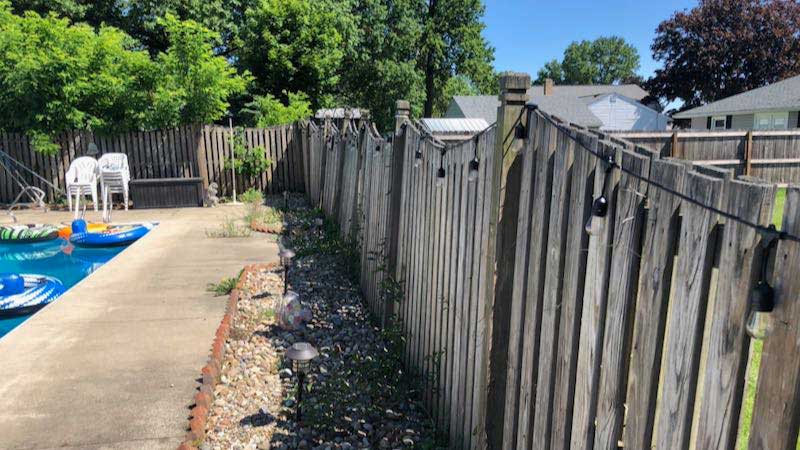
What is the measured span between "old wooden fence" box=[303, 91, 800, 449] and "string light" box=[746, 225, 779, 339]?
0.01 meters

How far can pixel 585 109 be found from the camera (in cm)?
3070

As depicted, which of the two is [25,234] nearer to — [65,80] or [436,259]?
[65,80]

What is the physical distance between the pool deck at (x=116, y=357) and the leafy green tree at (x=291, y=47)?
13.2m

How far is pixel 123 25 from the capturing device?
72.0ft

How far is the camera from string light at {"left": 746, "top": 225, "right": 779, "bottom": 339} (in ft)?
3.30

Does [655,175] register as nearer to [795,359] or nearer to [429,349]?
[795,359]

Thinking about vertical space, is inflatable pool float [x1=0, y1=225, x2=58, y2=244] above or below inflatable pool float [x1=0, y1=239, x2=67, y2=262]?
above

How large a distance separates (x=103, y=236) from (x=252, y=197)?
156 inches

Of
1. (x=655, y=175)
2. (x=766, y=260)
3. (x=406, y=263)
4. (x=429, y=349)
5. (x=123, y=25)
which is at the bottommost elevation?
(x=429, y=349)

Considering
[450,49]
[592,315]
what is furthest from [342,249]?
[450,49]

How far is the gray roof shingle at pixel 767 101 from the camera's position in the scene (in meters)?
22.8

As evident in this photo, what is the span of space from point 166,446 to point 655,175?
3.11 m

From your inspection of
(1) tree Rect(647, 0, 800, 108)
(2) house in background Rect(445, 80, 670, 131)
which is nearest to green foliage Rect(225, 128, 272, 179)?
(2) house in background Rect(445, 80, 670, 131)

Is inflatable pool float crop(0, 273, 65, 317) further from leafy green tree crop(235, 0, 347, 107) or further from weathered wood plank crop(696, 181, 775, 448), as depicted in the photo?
leafy green tree crop(235, 0, 347, 107)
